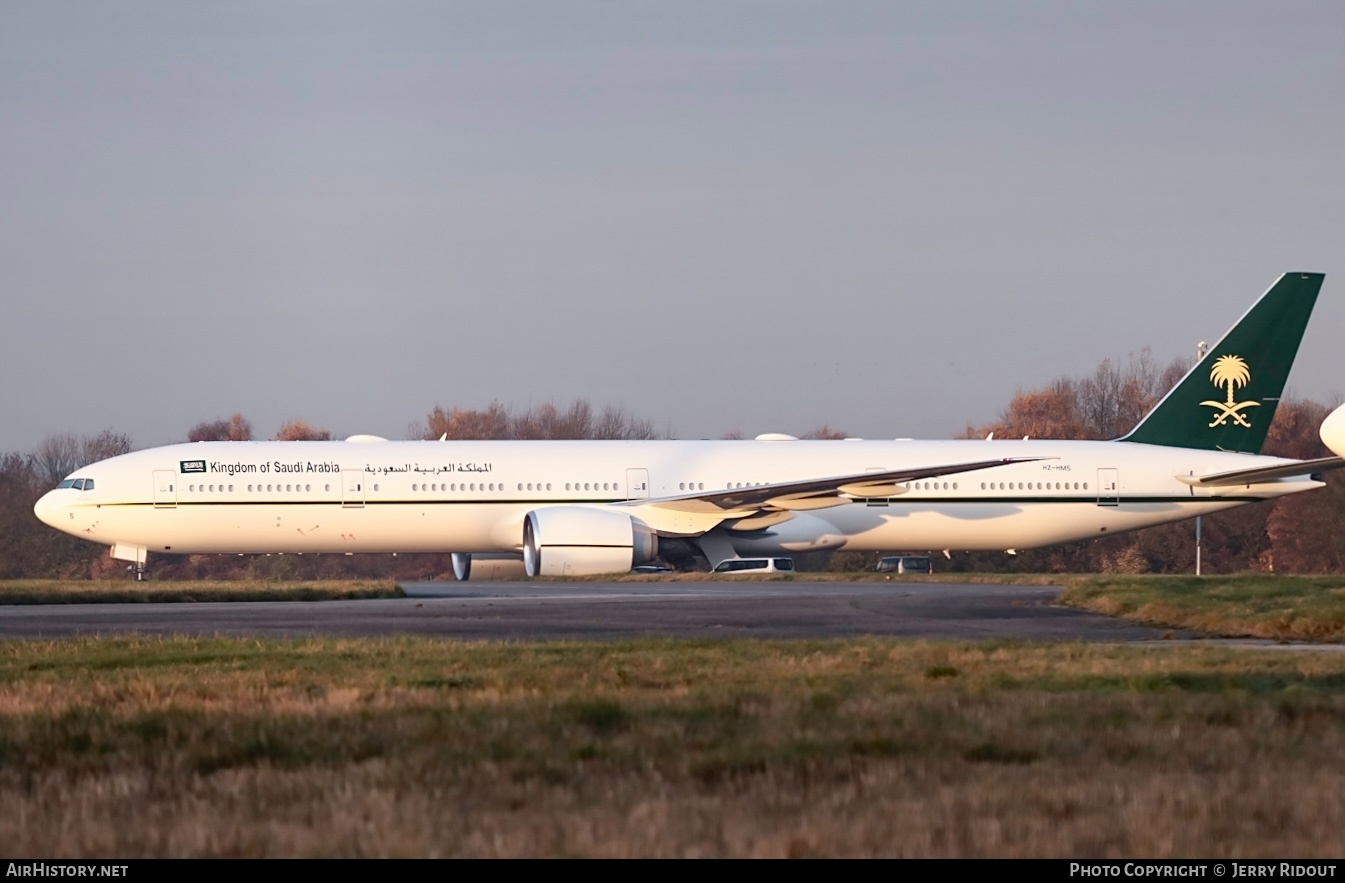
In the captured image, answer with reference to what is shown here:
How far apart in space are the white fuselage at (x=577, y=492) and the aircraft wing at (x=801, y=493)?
56 cm

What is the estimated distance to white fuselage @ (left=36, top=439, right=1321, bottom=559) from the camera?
33.9m

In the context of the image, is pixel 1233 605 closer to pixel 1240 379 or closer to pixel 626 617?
pixel 626 617

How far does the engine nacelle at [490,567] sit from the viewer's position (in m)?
36.8

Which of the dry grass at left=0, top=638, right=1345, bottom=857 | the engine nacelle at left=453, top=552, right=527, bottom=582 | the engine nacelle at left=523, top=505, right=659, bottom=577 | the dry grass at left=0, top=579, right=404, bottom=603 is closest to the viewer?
the dry grass at left=0, top=638, right=1345, bottom=857

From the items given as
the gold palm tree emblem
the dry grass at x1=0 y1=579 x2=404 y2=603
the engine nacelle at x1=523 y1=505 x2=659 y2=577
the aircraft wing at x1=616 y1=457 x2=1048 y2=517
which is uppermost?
the gold palm tree emblem

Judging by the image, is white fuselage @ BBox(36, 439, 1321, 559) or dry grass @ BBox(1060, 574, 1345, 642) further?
white fuselage @ BBox(36, 439, 1321, 559)

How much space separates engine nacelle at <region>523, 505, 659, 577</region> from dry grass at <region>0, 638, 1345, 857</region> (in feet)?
68.3

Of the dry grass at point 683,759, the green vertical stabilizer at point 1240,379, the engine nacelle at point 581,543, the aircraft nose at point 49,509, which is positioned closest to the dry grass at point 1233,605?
the dry grass at point 683,759

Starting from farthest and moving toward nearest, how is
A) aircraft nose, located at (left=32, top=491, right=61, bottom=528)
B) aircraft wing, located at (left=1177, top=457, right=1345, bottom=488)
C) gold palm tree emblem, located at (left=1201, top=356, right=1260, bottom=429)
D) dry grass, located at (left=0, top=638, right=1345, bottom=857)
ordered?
gold palm tree emblem, located at (left=1201, top=356, right=1260, bottom=429) < aircraft wing, located at (left=1177, top=457, right=1345, bottom=488) < aircraft nose, located at (left=32, top=491, right=61, bottom=528) < dry grass, located at (left=0, top=638, right=1345, bottom=857)

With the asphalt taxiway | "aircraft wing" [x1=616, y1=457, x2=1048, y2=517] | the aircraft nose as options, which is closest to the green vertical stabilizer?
"aircraft wing" [x1=616, y1=457, x2=1048, y2=517]

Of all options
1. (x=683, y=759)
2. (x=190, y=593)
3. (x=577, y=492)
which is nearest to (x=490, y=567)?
(x=577, y=492)

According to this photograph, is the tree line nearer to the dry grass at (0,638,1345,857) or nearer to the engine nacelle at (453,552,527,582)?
the engine nacelle at (453,552,527,582)

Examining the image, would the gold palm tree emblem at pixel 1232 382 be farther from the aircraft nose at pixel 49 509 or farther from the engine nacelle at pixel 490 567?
the aircraft nose at pixel 49 509
